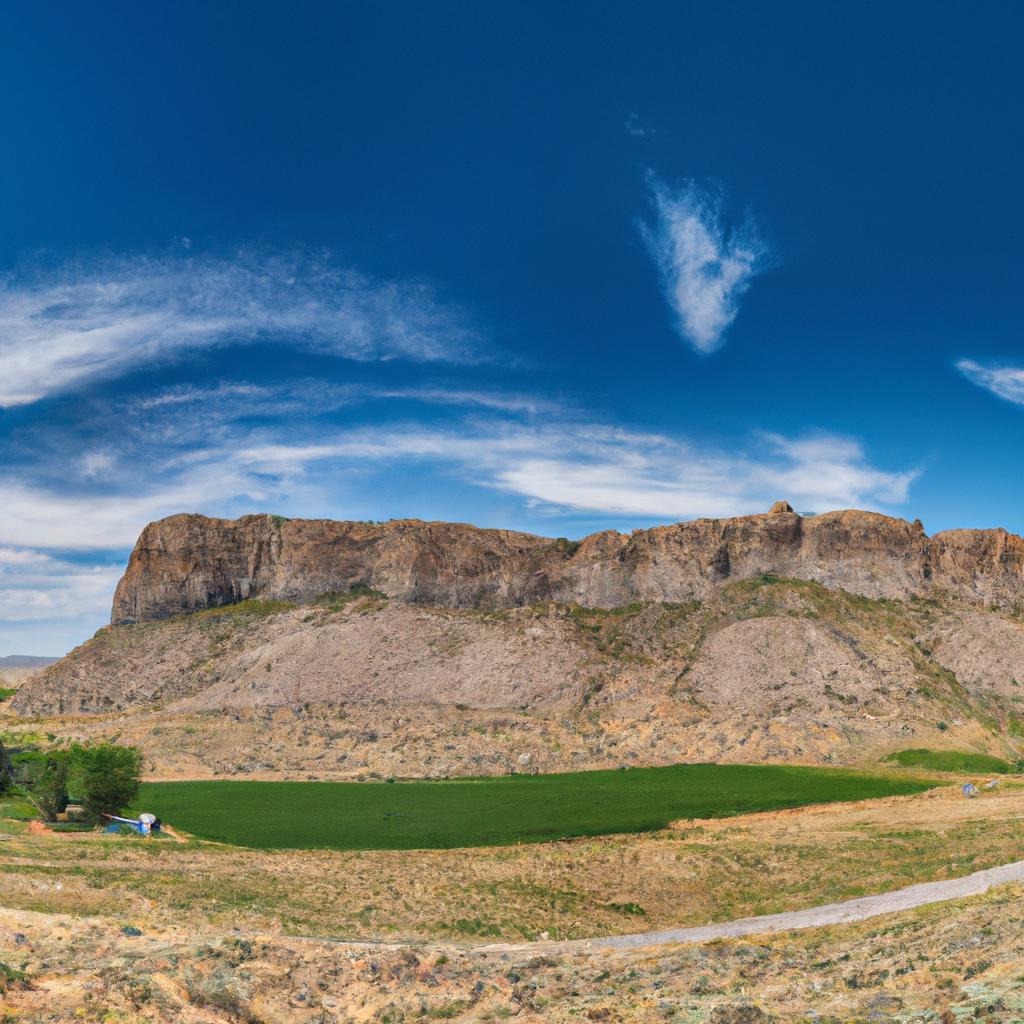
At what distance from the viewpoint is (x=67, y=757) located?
203ft

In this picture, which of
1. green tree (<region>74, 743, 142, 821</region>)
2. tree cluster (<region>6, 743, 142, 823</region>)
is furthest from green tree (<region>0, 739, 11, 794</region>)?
green tree (<region>74, 743, 142, 821</region>)

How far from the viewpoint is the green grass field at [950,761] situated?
77.9 meters

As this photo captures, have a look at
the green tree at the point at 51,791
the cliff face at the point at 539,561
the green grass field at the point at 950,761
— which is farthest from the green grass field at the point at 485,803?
the cliff face at the point at 539,561

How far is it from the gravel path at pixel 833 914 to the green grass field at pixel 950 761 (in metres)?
50.1

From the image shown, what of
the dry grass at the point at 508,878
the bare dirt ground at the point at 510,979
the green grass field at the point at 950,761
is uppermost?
the green grass field at the point at 950,761

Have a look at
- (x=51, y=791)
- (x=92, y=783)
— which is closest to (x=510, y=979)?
(x=92, y=783)

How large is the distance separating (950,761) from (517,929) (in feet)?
214

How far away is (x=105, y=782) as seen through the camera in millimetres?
50500

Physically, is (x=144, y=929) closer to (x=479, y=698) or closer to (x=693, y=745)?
(x=693, y=745)

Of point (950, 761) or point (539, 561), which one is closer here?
point (950, 761)

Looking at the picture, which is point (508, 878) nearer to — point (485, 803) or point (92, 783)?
point (485, 803)

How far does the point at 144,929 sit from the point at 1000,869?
3186 cm

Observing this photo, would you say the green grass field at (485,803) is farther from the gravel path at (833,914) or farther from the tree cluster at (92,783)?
the gravel path at (833,914)

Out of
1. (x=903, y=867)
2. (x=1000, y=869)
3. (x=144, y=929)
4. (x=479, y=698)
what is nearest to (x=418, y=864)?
(x=144, y=929)
